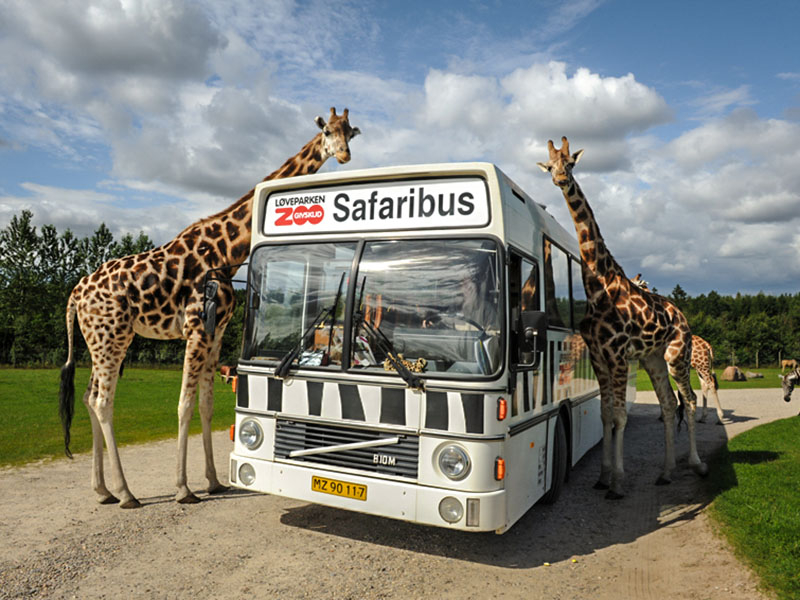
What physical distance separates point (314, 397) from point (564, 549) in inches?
112

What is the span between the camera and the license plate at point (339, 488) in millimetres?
5055

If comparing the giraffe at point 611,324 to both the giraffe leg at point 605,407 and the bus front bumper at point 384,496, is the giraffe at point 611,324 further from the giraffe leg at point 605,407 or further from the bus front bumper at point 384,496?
the bus front bumper at point 384,496

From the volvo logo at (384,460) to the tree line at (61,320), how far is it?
41.0 meters

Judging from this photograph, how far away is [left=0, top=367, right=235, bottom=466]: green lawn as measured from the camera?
10641 millimetres

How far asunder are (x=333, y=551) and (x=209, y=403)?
3014mm

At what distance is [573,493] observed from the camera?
7898 millimetres

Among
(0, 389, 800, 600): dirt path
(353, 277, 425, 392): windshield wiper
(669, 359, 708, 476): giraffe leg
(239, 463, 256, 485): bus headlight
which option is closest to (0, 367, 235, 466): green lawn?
(0, 389, 800, 600): dirt path

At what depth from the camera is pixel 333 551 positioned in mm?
5441

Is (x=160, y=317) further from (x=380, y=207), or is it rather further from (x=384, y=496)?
(x=384, y=496)

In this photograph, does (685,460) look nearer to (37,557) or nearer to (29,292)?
(37,557)

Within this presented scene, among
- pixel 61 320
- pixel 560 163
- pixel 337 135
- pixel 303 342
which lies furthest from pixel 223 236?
pixel 61 320

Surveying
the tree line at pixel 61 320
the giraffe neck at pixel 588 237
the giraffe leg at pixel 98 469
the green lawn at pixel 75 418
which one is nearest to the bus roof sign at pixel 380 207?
the giraffe leg at pixel 98 469

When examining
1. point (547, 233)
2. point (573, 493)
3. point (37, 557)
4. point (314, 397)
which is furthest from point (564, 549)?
point (37, 557)

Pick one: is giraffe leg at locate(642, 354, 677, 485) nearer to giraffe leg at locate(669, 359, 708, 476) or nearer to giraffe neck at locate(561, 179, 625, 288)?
giraffe leg at locate(669, 359, 708, 476)
